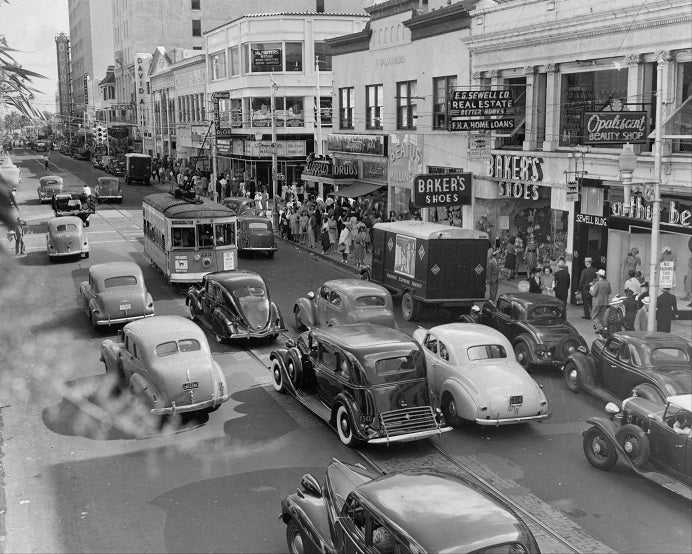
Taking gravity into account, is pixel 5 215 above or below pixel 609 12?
below

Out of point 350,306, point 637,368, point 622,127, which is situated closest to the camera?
point 637,368

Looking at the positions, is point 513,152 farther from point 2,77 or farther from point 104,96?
point 104,96

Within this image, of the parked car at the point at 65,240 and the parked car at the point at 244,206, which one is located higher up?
the parked car at the point at 244,206

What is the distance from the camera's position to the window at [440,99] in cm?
3453

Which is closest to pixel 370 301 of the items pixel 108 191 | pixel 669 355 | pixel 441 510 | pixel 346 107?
pixel 669 355

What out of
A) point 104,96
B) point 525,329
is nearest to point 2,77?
point 525,329

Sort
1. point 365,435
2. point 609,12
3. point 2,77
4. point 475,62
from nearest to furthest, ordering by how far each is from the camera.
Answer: point 2,77 < point 365,435 < point 609,12 < point 475,62

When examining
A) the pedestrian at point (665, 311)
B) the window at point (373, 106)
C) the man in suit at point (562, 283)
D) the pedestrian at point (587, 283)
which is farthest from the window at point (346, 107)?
the pedestrian at point (665, 311)

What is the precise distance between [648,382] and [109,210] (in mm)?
44441

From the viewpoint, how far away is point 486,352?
629 inches

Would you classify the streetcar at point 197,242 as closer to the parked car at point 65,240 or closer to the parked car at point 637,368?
the parked car at point 65,240

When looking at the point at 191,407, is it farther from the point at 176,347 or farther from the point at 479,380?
the point at 479,380

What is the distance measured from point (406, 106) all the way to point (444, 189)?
8.45 meters

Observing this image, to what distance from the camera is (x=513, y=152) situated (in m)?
29.6
